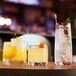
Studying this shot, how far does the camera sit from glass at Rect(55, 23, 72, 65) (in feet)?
3.84

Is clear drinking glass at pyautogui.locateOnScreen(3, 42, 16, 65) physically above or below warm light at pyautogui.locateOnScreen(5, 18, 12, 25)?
below

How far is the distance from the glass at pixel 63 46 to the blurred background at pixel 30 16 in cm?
225

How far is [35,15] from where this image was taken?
3.66m

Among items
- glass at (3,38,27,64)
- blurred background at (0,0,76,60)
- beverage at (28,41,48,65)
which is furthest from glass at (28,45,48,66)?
blurred background at (0,0,76,60)

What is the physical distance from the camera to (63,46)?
46.5 inches

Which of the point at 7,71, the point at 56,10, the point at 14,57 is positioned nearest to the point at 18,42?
the point at 14,57

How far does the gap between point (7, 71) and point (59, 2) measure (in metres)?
3.05

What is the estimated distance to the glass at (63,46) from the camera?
117 cm

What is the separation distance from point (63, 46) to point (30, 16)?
2492mm

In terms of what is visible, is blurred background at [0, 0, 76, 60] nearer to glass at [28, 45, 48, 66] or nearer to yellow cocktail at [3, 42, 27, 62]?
yellow cocktail at [3, 42, 27, 62]

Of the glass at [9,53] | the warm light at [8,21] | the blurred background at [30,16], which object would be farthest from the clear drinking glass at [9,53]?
the warm light at [8,21]

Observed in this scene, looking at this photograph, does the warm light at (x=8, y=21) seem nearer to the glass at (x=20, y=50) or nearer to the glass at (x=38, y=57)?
the glass at (x=20, y=50)

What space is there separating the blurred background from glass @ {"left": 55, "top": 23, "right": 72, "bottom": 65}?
2.25 m

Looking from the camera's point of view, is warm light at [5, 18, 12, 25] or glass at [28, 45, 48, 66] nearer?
glass at [28, 45, 48, 66]
